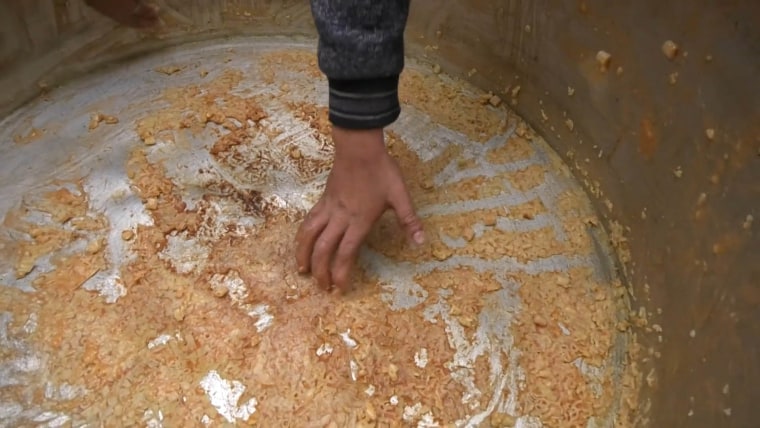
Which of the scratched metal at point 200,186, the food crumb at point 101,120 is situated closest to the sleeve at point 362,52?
the scratched metal at point 200,186

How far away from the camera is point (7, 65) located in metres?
1.01

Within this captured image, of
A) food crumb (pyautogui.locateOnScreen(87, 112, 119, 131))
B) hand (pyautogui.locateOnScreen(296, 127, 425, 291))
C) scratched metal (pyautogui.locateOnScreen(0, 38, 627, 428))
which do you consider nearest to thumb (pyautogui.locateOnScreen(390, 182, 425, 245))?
hand (pyautogui.locateOnScreen(296, 127, 425, 291))

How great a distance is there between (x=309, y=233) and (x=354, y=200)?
67 mm

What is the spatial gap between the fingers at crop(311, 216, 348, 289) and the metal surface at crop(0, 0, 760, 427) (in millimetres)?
369

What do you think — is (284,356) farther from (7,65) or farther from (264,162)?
(7,65)

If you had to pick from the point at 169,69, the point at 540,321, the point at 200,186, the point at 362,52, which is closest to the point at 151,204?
the point at 200,186

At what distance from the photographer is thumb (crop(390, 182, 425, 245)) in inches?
28.6

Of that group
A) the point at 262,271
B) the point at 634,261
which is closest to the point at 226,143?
the point at 262,271

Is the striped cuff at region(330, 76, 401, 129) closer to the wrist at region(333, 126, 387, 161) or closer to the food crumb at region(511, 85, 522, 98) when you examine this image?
the wrist at region(333, 126, 387, 161)

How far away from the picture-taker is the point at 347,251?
74 centimetres

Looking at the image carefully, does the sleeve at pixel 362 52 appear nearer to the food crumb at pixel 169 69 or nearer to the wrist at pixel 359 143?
the wrist at pixel 359 143

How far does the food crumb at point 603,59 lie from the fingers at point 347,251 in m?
0.37

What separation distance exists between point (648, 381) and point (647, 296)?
104 mm

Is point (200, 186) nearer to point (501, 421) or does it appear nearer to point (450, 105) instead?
point (450, 105)
